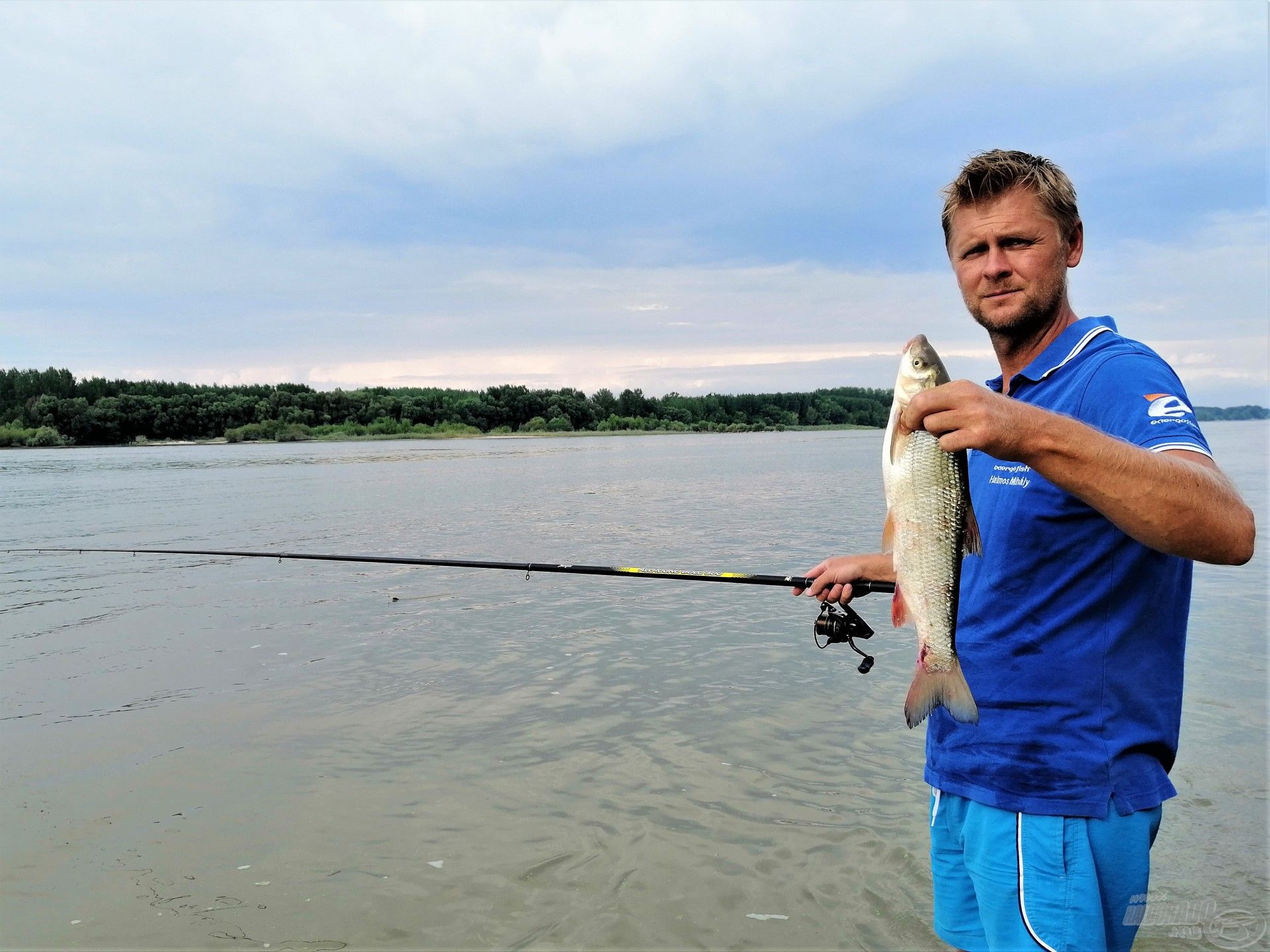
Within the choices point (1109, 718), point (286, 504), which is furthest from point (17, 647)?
point (286, 504)

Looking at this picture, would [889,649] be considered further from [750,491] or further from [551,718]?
[750,491]

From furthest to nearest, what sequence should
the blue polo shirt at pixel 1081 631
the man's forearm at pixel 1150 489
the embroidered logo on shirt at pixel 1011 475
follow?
the embroidered logo on shirt at pixel 1011 475
the blue polo shirt at pixel 1081 631
the man's forearm at pixel 1150 489

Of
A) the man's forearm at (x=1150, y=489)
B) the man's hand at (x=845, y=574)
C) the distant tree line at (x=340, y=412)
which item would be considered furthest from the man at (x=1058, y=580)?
Answer: the distant tree line at (x=340, y=412)

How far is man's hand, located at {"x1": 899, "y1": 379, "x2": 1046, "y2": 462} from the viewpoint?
207 centimetres

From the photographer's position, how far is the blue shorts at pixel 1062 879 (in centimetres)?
238

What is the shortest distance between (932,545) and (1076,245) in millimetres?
1069

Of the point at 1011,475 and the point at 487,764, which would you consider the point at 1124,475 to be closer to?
the point at 1011,475

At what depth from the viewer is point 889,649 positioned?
34.5 ft

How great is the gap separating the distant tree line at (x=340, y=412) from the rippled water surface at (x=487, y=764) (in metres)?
46.1

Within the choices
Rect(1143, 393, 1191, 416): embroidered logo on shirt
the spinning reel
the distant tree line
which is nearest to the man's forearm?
Rect(1143, 393, 1191, 416): embroidered logo on shirt

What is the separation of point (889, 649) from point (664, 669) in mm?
2859

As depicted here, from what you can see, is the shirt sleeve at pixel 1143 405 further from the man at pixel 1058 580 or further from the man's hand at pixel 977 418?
the man's hand at pixel 977 418

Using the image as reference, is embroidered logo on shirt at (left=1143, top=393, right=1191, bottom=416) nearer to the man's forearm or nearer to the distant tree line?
the man's forearm

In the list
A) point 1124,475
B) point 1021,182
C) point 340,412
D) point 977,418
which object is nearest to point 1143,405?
point 1124,475
